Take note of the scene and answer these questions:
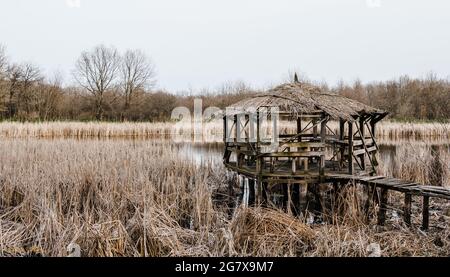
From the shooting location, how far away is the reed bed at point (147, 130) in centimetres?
2123

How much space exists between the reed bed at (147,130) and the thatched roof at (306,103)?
1186cm

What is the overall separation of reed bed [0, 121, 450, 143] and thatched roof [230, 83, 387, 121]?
11.9 metres

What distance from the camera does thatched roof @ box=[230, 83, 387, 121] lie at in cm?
859

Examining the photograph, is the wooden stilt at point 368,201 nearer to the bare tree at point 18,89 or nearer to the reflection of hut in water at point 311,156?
the reflection of hut in water at point 311,156

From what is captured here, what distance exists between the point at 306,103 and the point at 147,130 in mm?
17400

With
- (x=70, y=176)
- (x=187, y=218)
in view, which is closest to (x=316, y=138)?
(x=187, y=218)

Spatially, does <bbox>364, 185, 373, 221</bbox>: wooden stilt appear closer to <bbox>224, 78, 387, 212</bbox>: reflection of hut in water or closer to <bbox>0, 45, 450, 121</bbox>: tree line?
<bbox>224, 78, 387, 212</bbox>: reflection of hut in water

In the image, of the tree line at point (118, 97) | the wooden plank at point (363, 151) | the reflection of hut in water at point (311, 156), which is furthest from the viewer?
the tree line at point (118, 97)

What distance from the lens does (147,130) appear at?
80.8 feet

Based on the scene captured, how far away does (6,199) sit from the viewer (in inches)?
318

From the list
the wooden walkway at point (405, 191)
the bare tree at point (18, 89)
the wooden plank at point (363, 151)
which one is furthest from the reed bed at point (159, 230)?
the bare tree at point (18, 89)

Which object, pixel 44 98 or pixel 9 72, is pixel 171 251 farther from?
pixel 9 72

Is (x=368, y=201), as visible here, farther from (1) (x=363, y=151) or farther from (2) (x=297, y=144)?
(2) (x=297, y=144)
